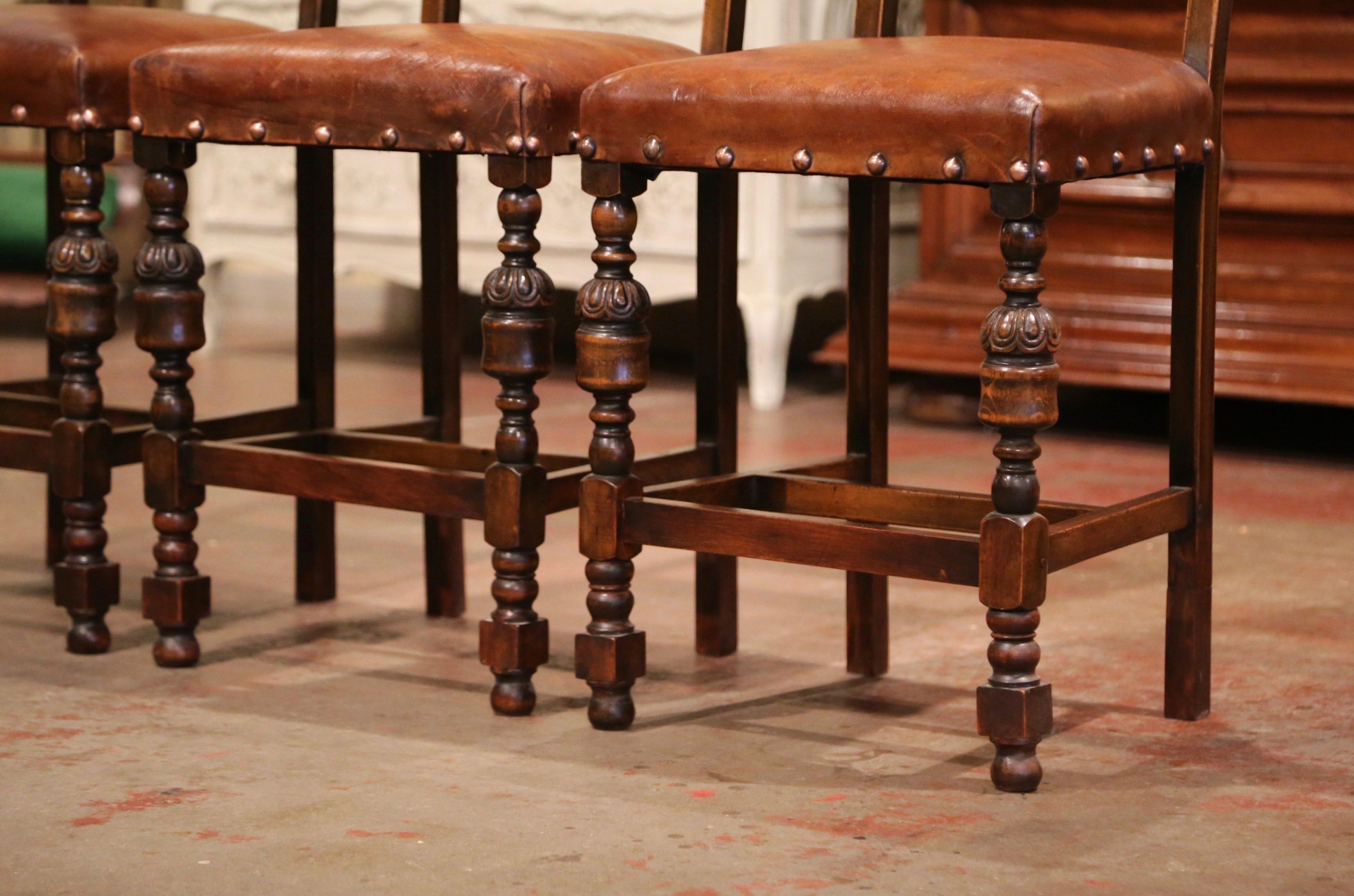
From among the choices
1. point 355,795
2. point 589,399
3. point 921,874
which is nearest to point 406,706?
point 355,795

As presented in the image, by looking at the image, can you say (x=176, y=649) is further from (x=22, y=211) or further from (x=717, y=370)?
(x=22, y=211)

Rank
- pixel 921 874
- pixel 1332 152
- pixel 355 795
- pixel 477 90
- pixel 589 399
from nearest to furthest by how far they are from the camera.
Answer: pixel 921 874 → pixel 355 795 → pixel 477 90 → pixel 1332 152 → pixel 589 399

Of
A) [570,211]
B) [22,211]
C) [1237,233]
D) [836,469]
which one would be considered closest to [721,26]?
[836,469]

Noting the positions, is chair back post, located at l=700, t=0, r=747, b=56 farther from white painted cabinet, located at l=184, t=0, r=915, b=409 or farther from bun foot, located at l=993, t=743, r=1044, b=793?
white painted cabinet, located at l=184, t=0, r=915, b=409

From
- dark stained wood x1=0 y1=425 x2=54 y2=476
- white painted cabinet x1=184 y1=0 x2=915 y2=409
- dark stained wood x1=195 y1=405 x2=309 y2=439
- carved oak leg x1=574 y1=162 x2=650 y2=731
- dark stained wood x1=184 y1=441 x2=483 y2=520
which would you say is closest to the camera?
carved oak leg x1=574 y1=162 x2=650 y2=731

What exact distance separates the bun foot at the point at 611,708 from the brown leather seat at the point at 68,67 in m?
0.81

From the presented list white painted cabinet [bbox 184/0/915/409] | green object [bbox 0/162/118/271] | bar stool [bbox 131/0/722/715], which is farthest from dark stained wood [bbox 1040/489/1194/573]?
green object [bbox 0/162/118/271]

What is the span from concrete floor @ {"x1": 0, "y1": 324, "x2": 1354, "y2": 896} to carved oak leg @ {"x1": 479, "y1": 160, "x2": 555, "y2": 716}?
0.21ft

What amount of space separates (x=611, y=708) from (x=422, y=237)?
651 mm

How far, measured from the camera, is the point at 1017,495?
161 centimetres

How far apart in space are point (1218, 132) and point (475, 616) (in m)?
1.02

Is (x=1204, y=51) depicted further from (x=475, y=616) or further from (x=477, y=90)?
(x=475, y=616)

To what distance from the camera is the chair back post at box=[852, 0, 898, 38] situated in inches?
80.2

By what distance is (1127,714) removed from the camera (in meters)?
1.92
